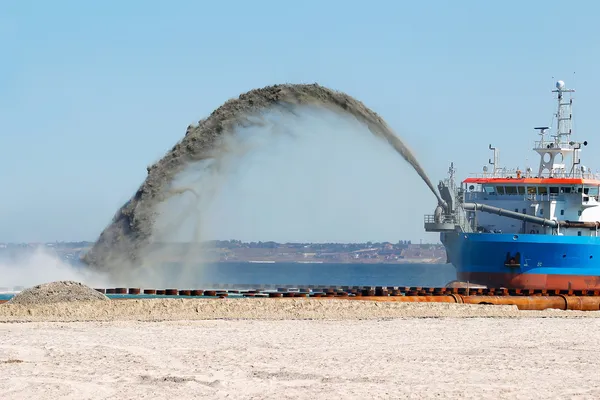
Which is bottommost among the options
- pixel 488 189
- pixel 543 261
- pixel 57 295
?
pixel 57 295

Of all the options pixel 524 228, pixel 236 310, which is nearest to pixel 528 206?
pixel 524 228

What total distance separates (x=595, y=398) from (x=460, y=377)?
3.09m

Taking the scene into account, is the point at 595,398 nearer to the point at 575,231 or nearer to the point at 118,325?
the point at 118,325

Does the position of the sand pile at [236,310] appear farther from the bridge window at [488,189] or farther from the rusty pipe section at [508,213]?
the bridge window at [488,189]

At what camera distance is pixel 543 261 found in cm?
5594

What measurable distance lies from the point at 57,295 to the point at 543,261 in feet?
98.4

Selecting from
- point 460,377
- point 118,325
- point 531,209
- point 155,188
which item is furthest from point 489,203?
point 460,377

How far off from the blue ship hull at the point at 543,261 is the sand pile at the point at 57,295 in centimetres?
2750

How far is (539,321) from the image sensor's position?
1383 inches

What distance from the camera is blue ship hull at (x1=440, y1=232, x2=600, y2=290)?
55.8 metres

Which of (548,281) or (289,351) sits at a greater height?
(548,281)

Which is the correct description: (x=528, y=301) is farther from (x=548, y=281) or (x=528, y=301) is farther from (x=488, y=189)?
(x=488, y=189)

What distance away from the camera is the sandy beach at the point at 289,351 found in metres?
19.5

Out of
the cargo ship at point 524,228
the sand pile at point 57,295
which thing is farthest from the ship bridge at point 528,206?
the sand pile at point 57,295
